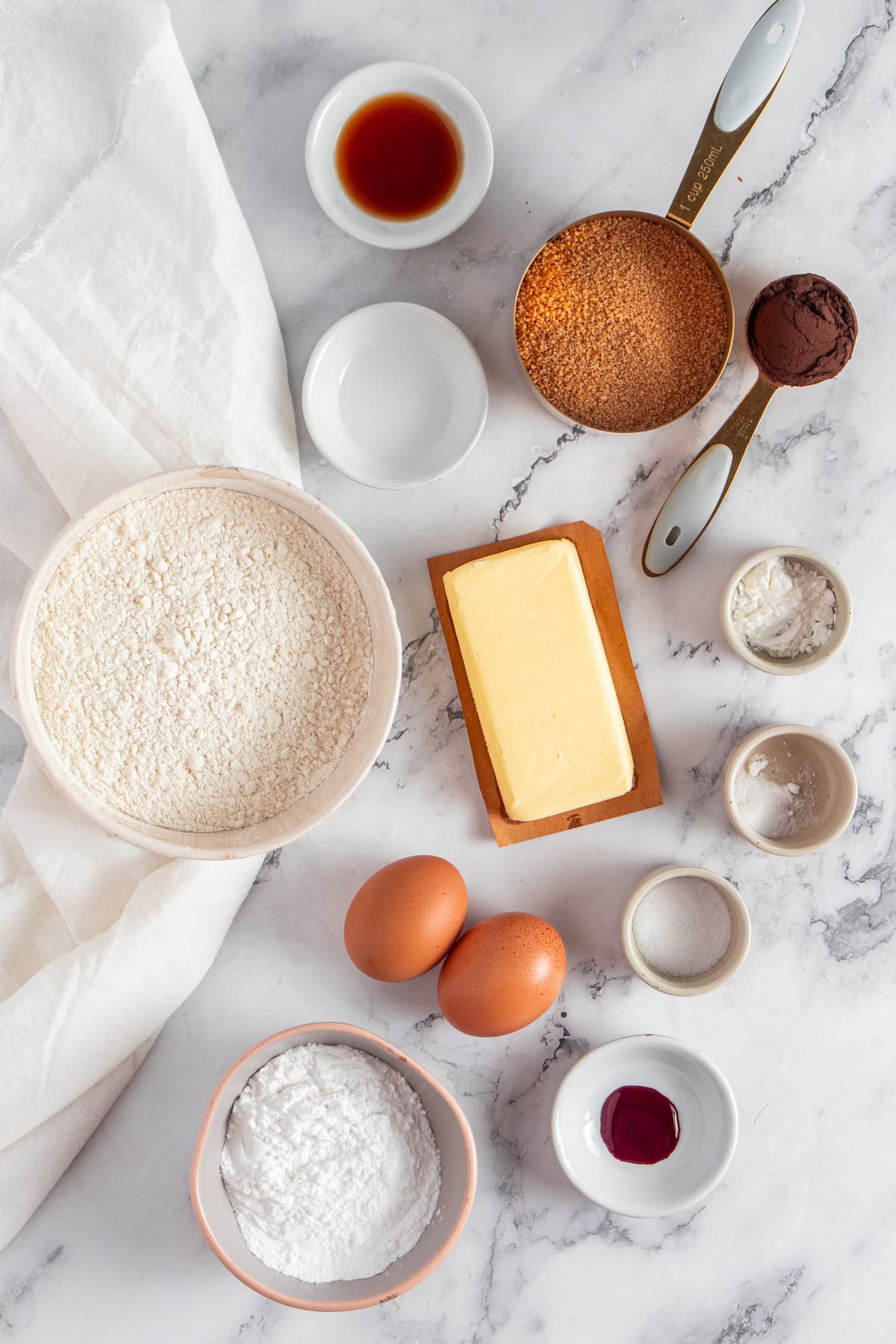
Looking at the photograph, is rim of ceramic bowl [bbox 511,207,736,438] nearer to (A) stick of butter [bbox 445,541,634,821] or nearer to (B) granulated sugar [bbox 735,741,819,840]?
(A) stick of butter [bbox 445,541,634,821]

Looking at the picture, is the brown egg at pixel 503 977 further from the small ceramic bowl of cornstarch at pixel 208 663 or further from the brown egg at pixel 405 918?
the small ceramic bowl of cornstarch at pixel 208 663

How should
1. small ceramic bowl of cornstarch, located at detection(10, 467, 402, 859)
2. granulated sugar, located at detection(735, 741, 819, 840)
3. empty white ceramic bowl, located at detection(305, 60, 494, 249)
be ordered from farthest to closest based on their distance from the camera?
1. granulated sugar, located at detection(735, 741, 819, 840)
2. empty white ceramic bowl, located at detection(305, 60, 494, 249)
3. small ceramic bowl of cornstarch, located at detection(10, 467, 402, 859)

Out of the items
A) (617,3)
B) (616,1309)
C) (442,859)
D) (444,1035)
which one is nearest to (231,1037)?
(444,1035)

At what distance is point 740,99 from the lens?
1192mm

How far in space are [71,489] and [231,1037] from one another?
2.52 feet

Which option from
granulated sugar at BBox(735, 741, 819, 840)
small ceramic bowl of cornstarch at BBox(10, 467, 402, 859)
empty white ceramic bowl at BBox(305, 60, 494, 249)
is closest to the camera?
small ceramic bowl of cornstarch at BBox(10, 467, 402, 859)

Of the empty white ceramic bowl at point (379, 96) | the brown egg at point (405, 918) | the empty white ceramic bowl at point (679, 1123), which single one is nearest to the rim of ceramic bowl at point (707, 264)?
the empty white ceramic bowl at point (379, 96)

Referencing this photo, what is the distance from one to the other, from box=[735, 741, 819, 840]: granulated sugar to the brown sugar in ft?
1.61

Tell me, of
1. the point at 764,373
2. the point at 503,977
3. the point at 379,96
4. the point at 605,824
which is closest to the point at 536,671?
the point at 605,824

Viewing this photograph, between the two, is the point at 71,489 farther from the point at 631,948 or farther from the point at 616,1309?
the point at 616,1309

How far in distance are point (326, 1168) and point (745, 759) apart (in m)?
0.75

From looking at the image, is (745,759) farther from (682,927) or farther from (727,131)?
(727,131)

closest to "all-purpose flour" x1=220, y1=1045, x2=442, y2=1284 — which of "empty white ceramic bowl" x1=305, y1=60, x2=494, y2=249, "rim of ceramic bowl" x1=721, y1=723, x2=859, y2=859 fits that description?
"rim of ceramic bowl" x1=721, y1=723, x2=859, y2=859

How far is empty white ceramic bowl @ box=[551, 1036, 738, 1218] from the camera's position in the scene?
124 centimetres
